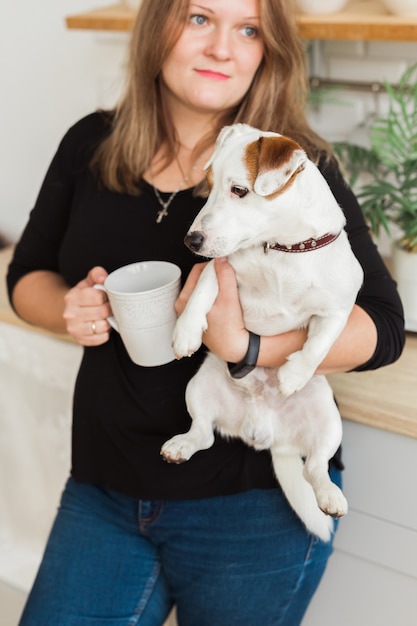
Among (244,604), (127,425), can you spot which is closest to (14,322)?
(127,425)

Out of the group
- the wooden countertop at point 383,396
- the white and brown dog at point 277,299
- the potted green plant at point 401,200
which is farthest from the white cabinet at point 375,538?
the potted green plant at point 401,200

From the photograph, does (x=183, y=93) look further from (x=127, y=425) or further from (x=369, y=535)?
(x=369, y=535)

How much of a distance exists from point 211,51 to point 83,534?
789mm

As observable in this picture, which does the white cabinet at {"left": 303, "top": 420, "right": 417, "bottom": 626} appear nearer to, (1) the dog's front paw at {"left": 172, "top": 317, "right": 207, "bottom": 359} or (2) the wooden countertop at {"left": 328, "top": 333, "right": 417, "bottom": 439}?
(2) the wooden countertop at {"left": 328, "top": 333, "right": 417, "bottom": 439}

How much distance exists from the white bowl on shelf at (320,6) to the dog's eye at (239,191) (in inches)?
24.7

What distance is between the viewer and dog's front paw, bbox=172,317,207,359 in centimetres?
100

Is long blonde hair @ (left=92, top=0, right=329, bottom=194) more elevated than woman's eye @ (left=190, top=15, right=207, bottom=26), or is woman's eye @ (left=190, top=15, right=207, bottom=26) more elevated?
woman's eye @ (left=190, top=15, right=207, bottom=26)

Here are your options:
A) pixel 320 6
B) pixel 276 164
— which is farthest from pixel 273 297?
pixel 320 6

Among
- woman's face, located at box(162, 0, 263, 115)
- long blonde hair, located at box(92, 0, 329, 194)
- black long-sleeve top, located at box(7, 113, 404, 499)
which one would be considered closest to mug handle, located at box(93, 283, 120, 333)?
black long-sleeve top, located at box(7, 113, 404, 499)

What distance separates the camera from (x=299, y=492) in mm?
1120

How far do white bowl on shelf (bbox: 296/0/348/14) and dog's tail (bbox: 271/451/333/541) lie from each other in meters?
0.79

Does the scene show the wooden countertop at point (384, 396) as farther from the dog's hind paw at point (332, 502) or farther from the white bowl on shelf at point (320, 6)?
the white bowl on shelf at point (320, 6)

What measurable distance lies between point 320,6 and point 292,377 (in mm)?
732

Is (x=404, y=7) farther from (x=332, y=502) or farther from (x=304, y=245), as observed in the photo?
(x=332, y=502)
